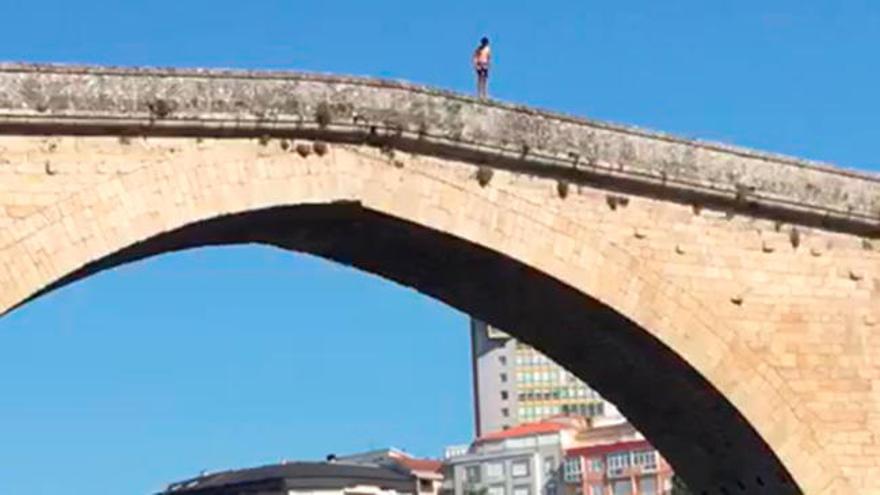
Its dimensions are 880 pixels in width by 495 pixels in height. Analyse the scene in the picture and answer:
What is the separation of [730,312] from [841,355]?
1.31m

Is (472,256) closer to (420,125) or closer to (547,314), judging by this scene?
(420,125)

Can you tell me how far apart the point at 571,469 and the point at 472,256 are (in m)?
64.4

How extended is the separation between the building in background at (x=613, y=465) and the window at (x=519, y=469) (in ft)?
9.18

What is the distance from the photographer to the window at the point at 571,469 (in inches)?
3061

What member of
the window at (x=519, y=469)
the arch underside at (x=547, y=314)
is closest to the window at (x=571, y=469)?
the window at (x=519, y=469)

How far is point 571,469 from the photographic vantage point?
257ft

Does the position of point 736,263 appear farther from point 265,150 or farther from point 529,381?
point 529,381

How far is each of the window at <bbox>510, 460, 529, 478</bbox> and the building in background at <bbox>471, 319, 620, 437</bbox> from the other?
23.8 m

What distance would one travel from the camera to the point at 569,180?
15.2 metres

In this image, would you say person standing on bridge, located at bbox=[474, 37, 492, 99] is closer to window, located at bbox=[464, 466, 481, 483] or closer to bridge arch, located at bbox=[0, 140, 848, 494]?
Answer: bridge arch, located at bbox=[0, 140, 848, 494]

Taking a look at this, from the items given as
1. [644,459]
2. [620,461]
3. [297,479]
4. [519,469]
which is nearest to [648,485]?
[644,459]

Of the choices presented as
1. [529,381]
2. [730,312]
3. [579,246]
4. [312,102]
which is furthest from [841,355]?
[529,381]

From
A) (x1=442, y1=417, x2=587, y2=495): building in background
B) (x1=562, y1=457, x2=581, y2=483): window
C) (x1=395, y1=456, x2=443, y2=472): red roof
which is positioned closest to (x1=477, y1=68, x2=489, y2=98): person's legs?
(x1=395, y1=456, x2=443, y2=472): red roof

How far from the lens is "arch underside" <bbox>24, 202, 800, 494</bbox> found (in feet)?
46.6
